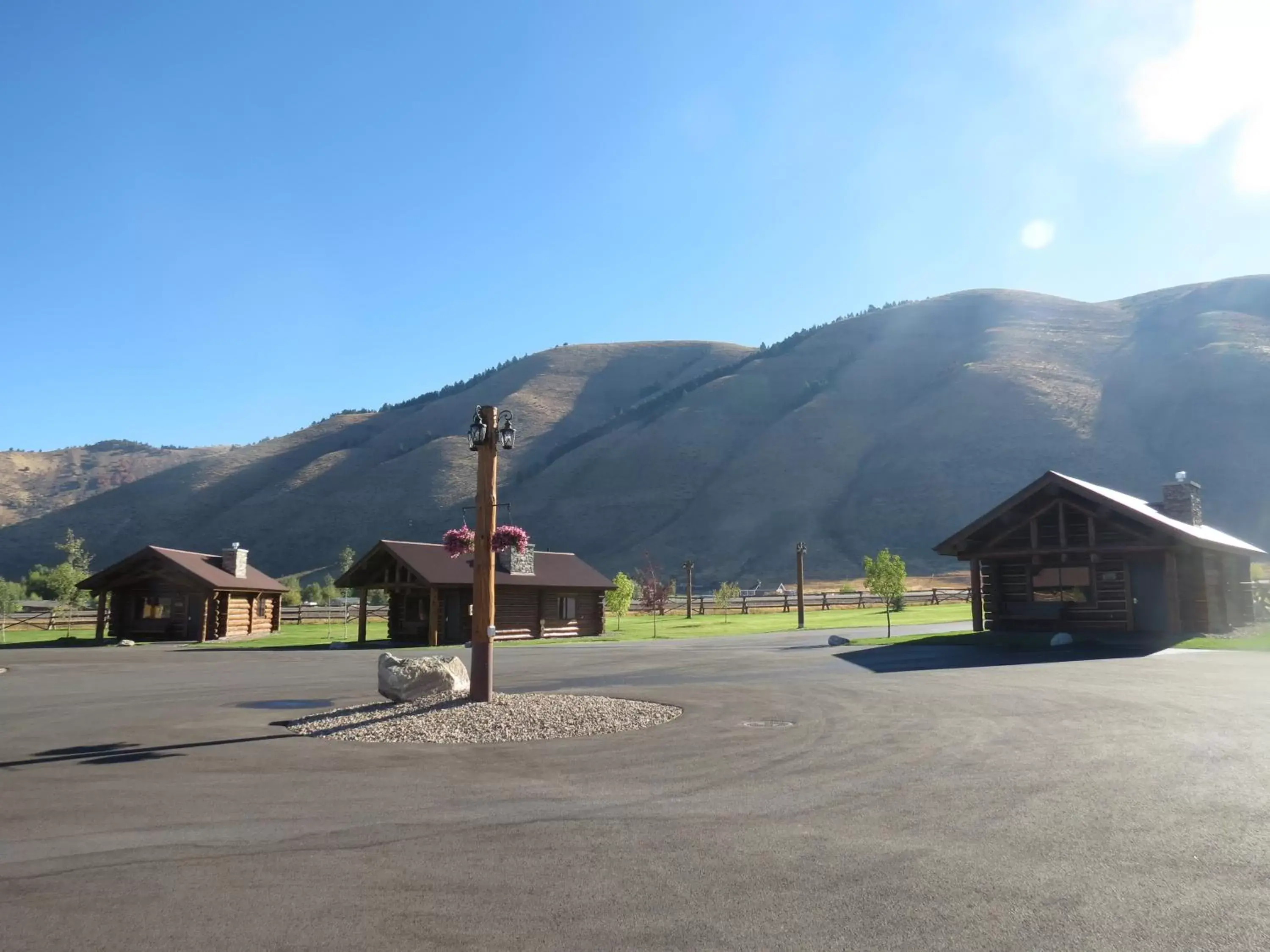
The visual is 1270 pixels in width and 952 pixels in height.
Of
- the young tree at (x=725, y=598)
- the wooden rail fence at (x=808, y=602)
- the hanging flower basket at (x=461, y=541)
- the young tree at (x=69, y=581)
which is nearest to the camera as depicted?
the hanging flower basket at (x=461, y=541)

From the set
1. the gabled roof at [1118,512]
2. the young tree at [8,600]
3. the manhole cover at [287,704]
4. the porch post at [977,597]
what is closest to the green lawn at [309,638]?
the young tree at [8,600]

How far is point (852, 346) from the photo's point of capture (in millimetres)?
179000

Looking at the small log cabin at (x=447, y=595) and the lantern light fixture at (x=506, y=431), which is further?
the small log cabin at (x=447, y=595)

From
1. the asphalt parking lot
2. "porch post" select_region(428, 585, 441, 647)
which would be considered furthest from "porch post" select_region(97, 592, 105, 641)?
the asphalt parking lot

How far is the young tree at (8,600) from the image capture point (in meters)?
49.0

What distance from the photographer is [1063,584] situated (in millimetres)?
30766

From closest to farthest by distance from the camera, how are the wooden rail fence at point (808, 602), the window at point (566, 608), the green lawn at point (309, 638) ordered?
1. the green lawn at point (309, 638)
2. the window at point (566, 608)
3. the wooden rail fence at point (808, 602)

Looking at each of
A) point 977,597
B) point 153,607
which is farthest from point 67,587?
point 977,597

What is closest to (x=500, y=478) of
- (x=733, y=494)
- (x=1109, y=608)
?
(x=733, y=494)

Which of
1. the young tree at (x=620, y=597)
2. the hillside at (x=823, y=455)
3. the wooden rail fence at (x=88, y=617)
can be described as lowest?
the wooden rail fence at (x=88, y=617)

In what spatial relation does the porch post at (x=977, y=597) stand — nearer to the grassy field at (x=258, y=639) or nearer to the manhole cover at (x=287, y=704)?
the manhole cover at (x=287, y=704)

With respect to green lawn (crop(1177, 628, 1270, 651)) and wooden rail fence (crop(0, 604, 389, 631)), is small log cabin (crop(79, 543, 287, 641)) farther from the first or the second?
green lawn (crop(1177, 628, 1270, 651))

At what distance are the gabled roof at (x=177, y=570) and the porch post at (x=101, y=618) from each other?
0.61 meters

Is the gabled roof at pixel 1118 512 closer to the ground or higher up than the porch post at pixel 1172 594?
higher up
